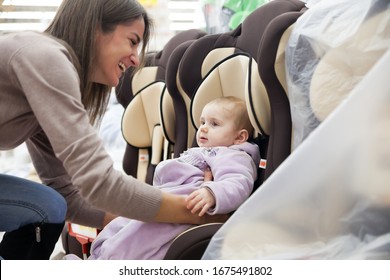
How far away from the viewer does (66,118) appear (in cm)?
98

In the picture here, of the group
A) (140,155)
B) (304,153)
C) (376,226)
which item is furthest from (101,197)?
(140,155)

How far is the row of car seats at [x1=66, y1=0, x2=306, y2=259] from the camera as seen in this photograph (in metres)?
1.23

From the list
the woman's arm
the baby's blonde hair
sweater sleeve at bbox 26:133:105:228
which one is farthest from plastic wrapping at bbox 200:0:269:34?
the woman's arm

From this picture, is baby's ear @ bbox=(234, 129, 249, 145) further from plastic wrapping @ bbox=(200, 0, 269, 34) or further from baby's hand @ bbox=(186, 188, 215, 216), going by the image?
plastic wrapping @ bbox=(200, 0, 269, 34)

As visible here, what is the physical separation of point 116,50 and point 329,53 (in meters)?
0.51

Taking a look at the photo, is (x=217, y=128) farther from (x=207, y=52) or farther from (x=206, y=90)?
(x=207, y=52)

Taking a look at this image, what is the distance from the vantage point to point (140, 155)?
2.24 m

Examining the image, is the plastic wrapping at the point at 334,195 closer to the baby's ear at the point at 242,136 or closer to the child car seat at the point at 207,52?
the baby's ear at the point at 242,136

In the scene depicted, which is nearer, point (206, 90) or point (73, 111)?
point (73, 111)

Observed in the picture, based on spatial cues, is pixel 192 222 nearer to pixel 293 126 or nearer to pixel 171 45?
pixel 293 126

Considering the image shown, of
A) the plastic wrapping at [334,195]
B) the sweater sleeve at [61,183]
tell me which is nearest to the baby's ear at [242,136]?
the sweater sleeve at [61,183]

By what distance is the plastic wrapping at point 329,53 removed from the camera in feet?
3.22

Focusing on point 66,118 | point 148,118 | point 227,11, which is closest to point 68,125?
point 66,118

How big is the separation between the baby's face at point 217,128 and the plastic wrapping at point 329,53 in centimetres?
26
